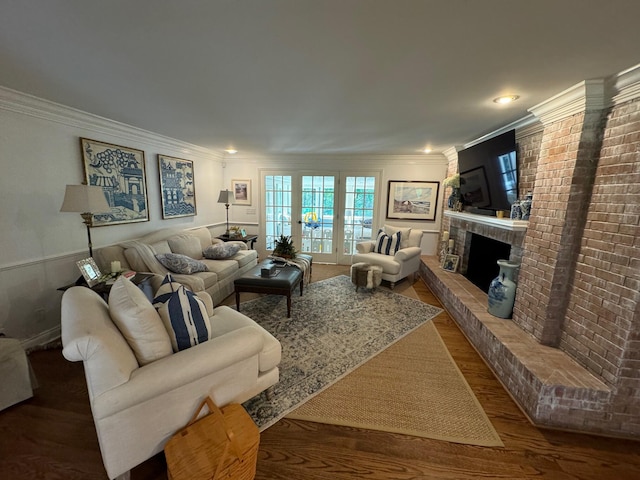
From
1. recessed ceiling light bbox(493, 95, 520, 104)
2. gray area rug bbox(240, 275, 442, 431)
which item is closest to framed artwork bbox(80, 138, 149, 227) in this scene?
gray area rug bbox(240, 275, 442, 431)

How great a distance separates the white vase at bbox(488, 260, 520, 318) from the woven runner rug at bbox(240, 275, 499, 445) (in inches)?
25.8

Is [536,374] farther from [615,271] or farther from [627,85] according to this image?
[627,85]

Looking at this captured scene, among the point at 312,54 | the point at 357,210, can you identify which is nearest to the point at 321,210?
the point at 357,210

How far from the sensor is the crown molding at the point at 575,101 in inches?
67.9

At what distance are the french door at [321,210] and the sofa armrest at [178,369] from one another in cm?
393

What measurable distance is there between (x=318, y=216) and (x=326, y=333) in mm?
3008

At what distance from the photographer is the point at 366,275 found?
12.4 feet

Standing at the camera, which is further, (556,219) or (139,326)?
(556,219)

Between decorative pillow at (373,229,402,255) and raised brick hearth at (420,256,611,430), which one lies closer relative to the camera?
raised brick hearth at (420,256,611,430)

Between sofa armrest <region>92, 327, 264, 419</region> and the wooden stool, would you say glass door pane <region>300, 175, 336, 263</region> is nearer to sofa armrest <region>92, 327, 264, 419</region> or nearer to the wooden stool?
the wooden stool

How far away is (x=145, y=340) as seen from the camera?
53.6 inches

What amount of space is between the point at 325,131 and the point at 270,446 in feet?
10.1

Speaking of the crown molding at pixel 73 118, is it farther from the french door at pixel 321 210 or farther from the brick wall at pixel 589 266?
the brick wall at pixel 589 266

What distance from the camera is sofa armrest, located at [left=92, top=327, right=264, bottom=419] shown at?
116 centimetres
